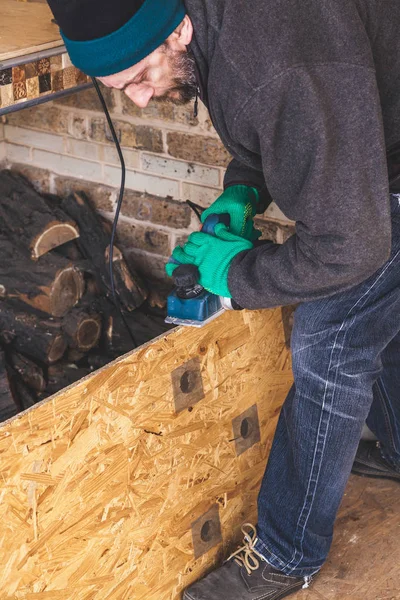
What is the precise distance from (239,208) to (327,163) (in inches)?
17.9

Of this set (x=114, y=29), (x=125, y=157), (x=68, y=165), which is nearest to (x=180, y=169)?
(x=125, y=157)

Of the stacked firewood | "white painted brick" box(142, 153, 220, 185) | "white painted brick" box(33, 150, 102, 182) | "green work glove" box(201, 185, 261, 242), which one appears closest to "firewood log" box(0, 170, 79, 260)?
the stacked firewood

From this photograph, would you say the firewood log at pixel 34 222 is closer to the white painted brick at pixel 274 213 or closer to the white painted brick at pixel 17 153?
the white painted brick at pixel 17 153

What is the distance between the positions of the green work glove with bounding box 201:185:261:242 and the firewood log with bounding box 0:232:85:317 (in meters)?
0.66

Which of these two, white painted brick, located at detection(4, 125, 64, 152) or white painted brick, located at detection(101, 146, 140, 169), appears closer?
white painted brick, located at detection(101, 146, 140, 169)

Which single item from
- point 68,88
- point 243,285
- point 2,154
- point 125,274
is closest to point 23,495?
point 243,285

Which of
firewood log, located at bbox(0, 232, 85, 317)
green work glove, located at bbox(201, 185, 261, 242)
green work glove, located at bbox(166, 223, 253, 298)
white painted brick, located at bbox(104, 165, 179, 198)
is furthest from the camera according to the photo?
white painted brick, located at bbox(104, 165, 179, 198)

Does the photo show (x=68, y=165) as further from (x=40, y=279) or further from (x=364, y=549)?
(x=364, y=549)

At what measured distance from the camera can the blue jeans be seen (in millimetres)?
1522

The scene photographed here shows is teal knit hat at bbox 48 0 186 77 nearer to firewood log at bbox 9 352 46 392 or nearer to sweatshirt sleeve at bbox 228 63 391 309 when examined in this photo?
sweatshirt sleeve at bbox 228 63 391 309

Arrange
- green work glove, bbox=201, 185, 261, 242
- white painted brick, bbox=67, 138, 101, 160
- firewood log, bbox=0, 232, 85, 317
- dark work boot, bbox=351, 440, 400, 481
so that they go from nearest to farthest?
green work glove, bbox=201, 185, 261, 242 → dark work boot, bbox=351, 440, 400, 481 → firewood log, bbox=0, 232, 85, 317 → white painted brick, bbox=67, 138, 101, 160

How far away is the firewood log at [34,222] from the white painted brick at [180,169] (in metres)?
0.29

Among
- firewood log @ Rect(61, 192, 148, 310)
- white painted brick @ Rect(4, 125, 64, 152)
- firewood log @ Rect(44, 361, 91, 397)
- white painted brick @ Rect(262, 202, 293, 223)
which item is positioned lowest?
firewood log @ Rect(44, 361, 91, 397)

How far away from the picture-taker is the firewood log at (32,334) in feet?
7.14
